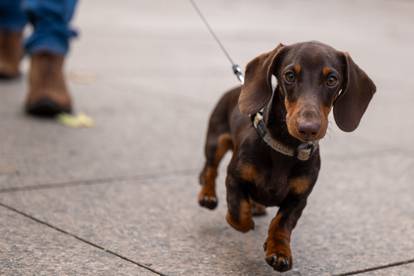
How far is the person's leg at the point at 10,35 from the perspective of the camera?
6746mm

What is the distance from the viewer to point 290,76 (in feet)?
10.1

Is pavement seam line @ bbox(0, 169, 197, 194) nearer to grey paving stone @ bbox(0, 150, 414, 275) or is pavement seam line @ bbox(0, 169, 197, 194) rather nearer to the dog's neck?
grey paving stone @ bbox(0, 150, 414, 275)

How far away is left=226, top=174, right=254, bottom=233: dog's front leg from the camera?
3.36 meters

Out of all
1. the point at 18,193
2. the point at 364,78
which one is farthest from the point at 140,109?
the point at 364,78

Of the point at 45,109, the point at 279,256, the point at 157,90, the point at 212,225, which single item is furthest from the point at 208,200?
the point at 157,90

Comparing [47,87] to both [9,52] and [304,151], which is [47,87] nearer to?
[9,52]

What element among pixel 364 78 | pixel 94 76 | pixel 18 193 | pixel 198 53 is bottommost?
pixel 198 53

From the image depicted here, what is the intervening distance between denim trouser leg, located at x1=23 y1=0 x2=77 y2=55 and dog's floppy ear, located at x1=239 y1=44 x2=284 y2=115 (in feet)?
9.59

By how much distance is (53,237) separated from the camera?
3488 millimetres

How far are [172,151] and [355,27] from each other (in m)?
10.2

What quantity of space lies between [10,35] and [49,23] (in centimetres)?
109

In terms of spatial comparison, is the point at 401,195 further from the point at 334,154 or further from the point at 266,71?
the point at 266,71

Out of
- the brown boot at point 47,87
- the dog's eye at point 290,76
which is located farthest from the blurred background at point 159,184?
the dog's eye at point 290,76

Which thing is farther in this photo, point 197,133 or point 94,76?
point 94,76
